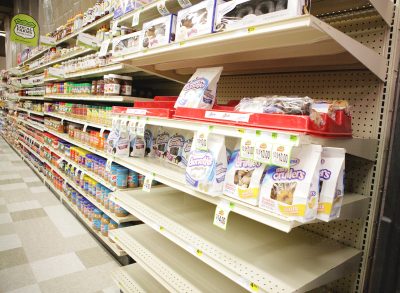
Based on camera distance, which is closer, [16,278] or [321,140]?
[321,140]

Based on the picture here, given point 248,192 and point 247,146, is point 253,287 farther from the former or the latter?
point 247,146

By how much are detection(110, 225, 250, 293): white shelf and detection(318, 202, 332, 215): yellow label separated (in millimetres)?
663

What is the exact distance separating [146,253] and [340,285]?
3.41 feet

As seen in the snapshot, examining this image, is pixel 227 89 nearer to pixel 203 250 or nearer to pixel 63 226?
pixel 203 250

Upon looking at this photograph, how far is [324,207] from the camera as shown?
901 mm

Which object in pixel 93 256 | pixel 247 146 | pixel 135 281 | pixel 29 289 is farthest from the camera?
pixel 93 256

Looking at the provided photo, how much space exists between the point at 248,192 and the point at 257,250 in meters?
0.34

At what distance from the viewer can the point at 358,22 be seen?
4.14ft

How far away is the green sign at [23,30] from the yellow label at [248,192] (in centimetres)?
712

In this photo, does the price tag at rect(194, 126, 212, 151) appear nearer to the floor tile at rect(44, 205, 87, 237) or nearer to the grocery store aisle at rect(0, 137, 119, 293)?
the grocery store aisle at rect(0, 137, 119, 293)

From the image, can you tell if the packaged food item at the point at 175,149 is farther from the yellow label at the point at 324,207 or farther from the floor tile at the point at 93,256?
the floor tile at the point at 93,256

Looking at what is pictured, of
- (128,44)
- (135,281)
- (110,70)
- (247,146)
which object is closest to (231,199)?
(247,146)

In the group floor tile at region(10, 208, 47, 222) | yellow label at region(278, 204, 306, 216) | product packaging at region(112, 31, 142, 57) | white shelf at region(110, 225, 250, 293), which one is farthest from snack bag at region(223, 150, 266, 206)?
floor tile at region(10, 208, 47, 222)

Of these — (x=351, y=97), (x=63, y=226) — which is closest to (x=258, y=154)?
(x=351, y=97)
